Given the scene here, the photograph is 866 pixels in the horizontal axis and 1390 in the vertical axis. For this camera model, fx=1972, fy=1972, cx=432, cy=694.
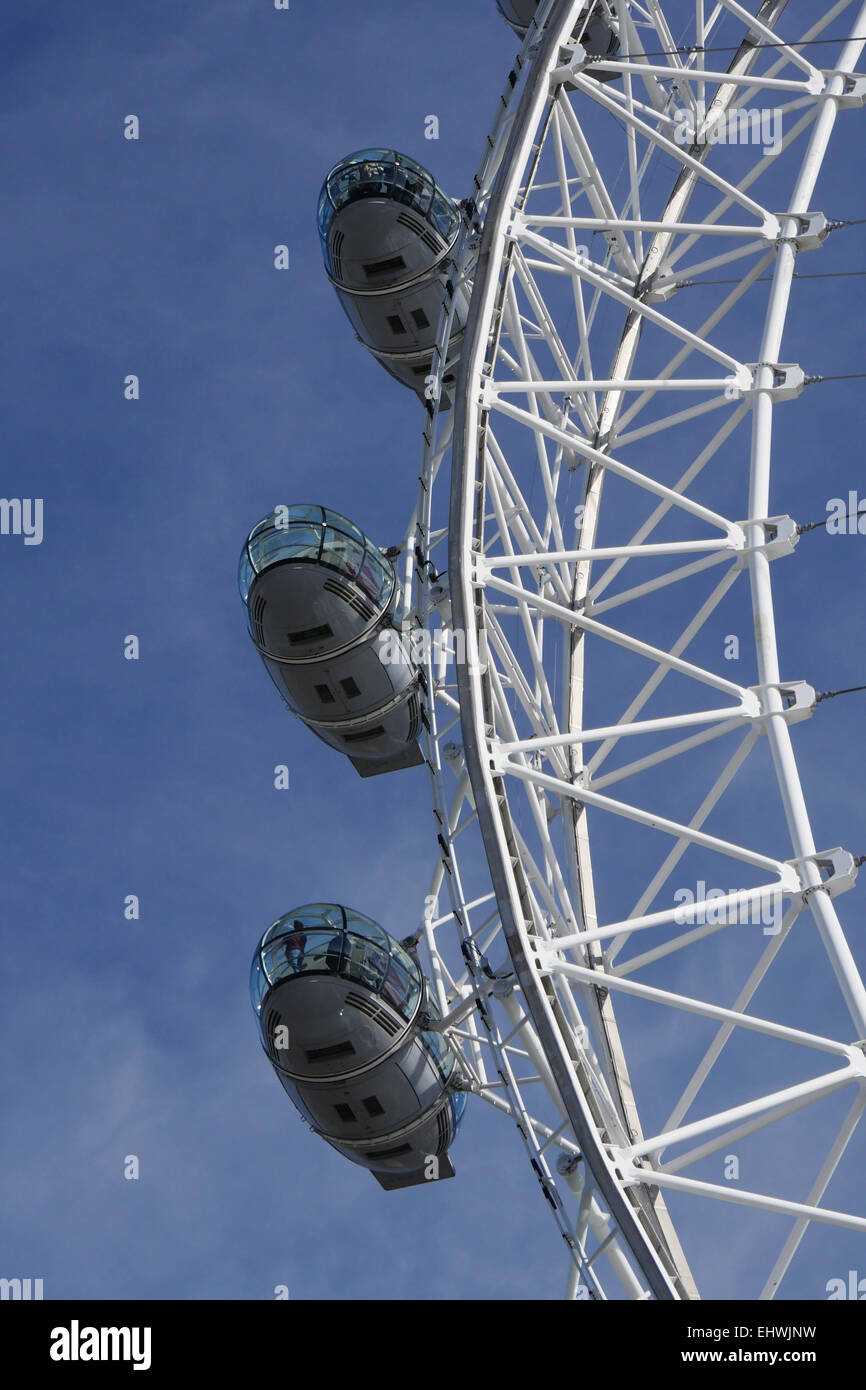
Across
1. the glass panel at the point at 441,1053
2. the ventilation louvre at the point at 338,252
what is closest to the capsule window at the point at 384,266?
the ventilation louvre at the point at 338,252

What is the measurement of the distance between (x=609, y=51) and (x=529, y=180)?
302 inches

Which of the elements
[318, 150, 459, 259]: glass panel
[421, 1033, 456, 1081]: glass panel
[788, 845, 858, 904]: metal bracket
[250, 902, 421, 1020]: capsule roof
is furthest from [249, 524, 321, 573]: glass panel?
[788, 845, 858, 904]: metal bracket

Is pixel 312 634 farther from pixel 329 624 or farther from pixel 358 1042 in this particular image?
pixel 358 1042

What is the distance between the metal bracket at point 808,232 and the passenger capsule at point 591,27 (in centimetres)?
321

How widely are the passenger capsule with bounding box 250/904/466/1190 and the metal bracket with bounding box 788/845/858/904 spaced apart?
5.27m

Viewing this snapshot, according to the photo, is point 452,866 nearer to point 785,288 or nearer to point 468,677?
Answer: point 468,677

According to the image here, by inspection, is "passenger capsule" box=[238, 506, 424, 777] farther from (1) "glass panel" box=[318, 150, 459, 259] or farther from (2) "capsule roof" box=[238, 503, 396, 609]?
(1) "glass panel" box=[318, 150, 459, 259]

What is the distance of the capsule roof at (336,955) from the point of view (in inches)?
914

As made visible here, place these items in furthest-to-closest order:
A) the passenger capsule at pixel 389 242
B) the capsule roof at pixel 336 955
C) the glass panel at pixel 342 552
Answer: the passenger capsule at pixel 389 242 < the glass panel at pixel 342 552 < the capsule roof at pixel 336 955

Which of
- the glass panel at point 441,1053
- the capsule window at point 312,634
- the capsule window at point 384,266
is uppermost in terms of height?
the capsule window at point 384,266

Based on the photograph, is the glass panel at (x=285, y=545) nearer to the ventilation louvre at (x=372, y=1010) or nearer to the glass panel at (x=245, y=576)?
the glass panel at (x=245, y=576)

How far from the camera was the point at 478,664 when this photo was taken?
21.6 metres
